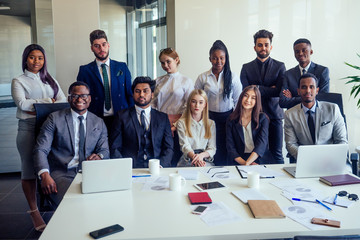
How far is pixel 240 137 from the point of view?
3.36 meters

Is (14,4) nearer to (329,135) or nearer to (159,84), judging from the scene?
(159,84)

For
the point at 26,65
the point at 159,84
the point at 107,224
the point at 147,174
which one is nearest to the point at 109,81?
the point at 159,84

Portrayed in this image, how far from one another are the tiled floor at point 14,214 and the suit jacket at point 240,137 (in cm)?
204

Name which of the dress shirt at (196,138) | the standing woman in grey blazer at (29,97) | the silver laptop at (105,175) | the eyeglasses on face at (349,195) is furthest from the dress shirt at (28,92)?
the eyeglasses on face at (349,195)

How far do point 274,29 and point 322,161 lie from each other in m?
3.22

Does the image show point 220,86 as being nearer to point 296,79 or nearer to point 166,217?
point 296,79

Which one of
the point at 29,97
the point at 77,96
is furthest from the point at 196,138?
the point at 29,97

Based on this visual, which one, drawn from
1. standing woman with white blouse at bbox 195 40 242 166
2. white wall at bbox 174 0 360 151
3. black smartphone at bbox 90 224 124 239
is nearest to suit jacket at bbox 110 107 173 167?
standing woman with white blouse at bbox 195 40 242 166

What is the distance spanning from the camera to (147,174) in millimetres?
2520

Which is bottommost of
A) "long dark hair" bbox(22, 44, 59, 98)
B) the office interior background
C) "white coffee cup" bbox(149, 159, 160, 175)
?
"white coffee cup" bbox(149, 159, 160, 175)

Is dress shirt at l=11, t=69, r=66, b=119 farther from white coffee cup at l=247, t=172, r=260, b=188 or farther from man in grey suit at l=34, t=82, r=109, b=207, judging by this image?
white coffee cup at l=247, t=172, r=260, b=188

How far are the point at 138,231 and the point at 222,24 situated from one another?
3890mm

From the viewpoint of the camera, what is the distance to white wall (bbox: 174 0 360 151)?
15.9 ft

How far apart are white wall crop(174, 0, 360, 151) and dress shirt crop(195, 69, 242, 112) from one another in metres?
1.13
